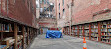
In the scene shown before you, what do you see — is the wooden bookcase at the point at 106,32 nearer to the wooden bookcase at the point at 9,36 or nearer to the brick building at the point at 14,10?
→ the brick building at the point at 14,10

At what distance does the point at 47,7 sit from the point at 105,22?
102 ft

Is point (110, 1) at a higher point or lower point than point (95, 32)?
higher

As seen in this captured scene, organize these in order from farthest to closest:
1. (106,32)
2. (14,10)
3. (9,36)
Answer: (106,32), (14,10), (9,36)

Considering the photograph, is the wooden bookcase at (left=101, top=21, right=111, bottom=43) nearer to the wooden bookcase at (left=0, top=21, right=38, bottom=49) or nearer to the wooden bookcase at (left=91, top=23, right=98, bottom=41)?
the wooden bookcase at (left=91, top=23, right=98, bottom=41)

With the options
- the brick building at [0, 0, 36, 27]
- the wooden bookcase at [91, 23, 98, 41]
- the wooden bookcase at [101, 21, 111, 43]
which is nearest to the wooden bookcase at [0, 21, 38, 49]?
the brick building at [0, 0, 36, 27]

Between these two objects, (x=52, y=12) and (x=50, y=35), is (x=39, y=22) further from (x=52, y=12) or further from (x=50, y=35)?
(x=50, y=35)

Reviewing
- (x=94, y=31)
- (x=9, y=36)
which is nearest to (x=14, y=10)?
(x=9, y=36)

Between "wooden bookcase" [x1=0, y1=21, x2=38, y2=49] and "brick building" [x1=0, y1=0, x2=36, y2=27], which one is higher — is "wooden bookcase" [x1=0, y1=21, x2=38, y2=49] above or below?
below

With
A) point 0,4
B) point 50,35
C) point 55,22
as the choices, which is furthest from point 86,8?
point 55,22

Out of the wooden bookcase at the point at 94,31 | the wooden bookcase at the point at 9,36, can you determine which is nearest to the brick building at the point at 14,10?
the wooden bookcase at the point at 9,36

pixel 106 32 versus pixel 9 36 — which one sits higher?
pixel 9 36

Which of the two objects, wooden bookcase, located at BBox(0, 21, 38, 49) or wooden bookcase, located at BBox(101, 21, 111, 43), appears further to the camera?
wooden bookcase, located at BBox(101, 21, 111, 43)

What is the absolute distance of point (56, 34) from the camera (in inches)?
492

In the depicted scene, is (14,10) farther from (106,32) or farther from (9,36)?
(106,32)
